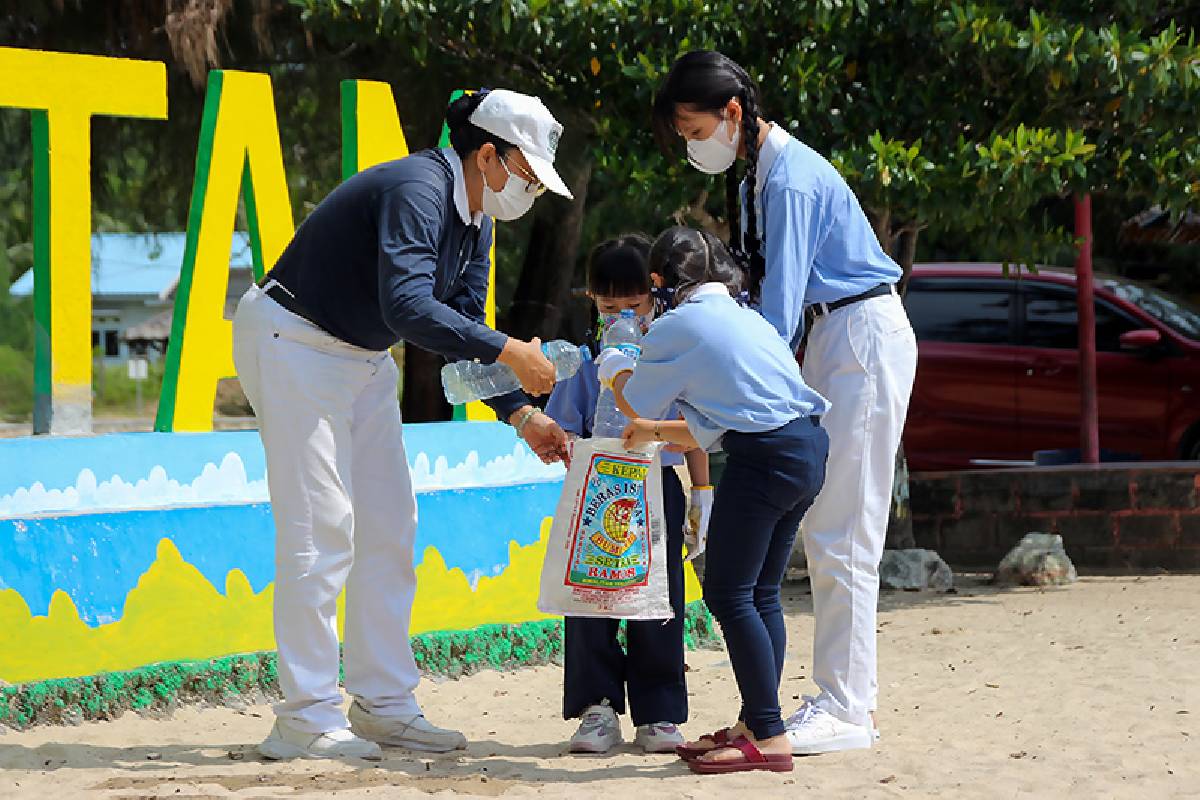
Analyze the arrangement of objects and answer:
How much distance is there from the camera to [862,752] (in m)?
4.98

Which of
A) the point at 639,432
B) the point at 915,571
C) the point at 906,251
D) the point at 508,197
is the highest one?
the point at 906,251

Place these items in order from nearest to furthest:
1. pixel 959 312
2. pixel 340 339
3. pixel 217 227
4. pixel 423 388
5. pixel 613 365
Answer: pixel 613 365, pixel 340 339, pixel 217 227, pixel 959 312, pixel 423 388

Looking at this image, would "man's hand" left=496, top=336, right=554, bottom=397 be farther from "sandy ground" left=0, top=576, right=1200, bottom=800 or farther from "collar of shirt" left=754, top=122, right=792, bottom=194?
"sandy ground" left=0, top=576, right=1200, bottom=800

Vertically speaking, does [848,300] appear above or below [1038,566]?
above

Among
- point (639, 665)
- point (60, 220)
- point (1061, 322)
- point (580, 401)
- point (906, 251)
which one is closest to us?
point (639, 665)

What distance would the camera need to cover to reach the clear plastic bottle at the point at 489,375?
503cm

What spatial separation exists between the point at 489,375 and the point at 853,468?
110cm

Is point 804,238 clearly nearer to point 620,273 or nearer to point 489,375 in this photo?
point 620,273

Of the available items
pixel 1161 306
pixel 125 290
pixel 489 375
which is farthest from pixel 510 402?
pixel 125 290

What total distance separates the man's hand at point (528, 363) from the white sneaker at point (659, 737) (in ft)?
3.62

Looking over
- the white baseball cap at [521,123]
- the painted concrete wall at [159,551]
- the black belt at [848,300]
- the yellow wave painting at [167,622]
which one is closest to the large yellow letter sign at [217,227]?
the painted concrete wall at [159,551]

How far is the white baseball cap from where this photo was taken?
15.6 feet

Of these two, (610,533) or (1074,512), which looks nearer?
→ (610,533)

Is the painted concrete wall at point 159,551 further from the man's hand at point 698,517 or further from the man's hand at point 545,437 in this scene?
the man's hand at point 698,517
